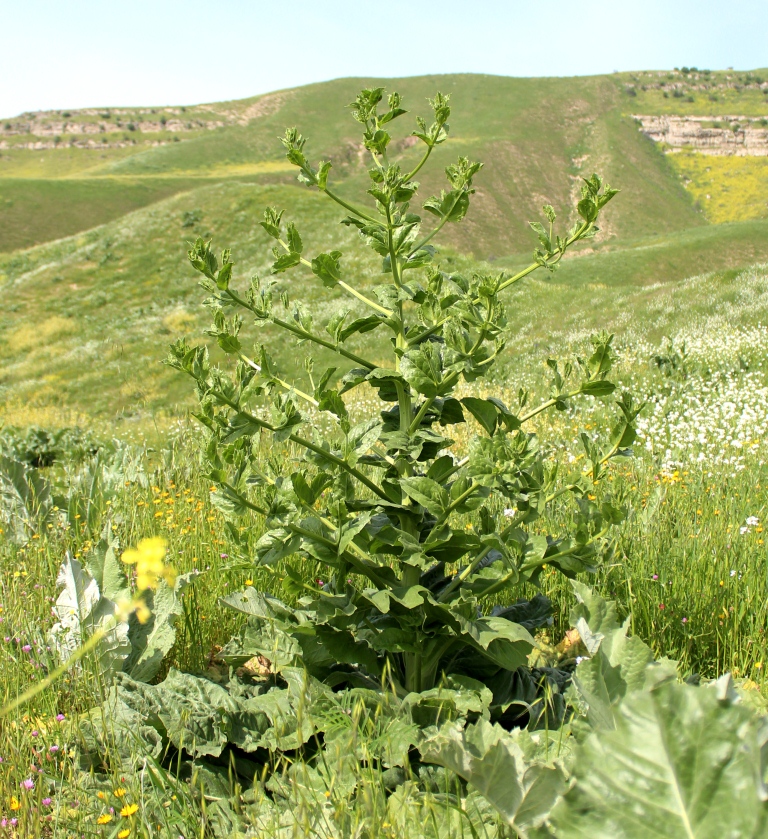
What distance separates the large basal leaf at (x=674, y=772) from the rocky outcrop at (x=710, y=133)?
11763cm

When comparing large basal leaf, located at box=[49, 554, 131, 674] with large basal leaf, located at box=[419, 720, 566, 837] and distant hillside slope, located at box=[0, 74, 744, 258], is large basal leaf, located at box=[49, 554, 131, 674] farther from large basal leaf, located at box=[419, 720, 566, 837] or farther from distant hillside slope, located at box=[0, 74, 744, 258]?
distant hillside slope, located at box=[0, 74, 744, 258]

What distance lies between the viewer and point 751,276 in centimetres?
1856

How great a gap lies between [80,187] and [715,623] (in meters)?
74.4

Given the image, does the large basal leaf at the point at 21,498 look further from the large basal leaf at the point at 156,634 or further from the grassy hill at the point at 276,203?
the large basal leaf at the point at 156,634

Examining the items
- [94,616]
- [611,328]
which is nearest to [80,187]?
[611,328]

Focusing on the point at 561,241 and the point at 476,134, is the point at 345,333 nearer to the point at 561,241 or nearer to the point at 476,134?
the point at 561,241

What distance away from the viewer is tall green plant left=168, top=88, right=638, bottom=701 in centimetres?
196

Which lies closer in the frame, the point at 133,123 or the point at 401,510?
the point at 401,510

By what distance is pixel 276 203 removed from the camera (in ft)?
92.5

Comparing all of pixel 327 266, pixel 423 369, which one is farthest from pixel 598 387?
pixel 327 266

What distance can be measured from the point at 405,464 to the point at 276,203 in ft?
91.6

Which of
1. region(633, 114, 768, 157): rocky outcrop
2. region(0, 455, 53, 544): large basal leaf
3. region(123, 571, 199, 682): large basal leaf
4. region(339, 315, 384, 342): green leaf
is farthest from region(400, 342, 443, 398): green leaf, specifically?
region(633, 114, 768, 157): rocky outcrop

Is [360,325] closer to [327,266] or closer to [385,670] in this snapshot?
[327,266]

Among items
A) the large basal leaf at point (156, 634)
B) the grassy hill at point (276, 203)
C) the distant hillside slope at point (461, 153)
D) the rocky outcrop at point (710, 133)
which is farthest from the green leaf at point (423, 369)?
the rocky outcrop at point (710, 133)
